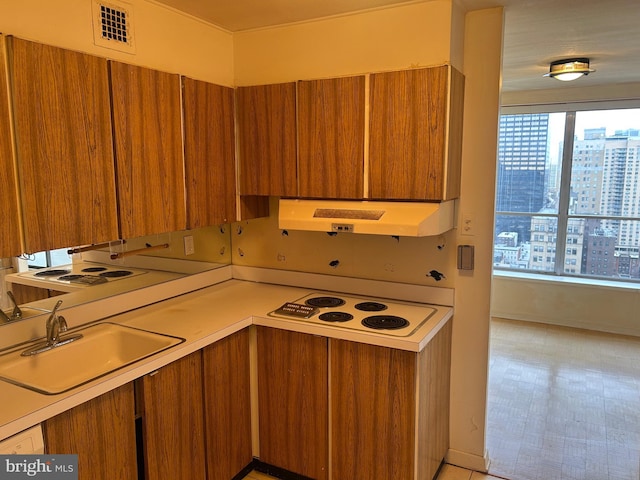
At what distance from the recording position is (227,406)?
2.44 meters

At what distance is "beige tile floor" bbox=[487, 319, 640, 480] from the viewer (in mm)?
2801

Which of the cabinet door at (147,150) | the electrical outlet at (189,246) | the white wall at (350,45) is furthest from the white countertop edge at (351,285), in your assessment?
the white wall at (350,45)

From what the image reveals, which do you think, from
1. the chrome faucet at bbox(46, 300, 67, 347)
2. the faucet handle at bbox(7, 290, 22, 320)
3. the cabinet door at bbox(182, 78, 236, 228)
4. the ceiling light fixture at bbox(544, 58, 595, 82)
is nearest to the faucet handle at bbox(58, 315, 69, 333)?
the chrome faucet at bbox(46, 300, 67, 347)

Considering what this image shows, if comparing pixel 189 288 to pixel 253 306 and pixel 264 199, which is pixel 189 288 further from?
pixel 264 199

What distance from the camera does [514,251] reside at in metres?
5.80

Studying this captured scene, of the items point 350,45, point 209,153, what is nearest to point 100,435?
point 209,153

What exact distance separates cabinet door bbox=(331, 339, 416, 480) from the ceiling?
5.83 ft

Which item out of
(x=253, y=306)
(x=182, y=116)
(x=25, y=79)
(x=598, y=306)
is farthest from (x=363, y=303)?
(x=598, y=306)

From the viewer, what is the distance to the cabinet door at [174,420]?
6.48 ft

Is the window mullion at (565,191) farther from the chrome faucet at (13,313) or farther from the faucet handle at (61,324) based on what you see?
the chrome faucet at (13,313)

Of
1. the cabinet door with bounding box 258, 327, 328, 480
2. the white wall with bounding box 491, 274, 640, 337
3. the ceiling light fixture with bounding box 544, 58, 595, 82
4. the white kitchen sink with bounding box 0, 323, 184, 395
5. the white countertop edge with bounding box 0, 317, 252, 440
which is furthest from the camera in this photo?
the white wall with bounding box 491, 274, 640, 337

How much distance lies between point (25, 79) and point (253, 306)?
1.54 meters

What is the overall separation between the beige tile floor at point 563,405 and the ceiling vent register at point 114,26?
3.06m

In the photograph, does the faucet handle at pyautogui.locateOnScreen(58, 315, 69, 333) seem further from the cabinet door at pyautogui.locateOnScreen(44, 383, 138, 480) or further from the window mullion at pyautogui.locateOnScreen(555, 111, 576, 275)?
the window mullion at pyautogui.locateOnScreen(555, 111, 576, 275)
